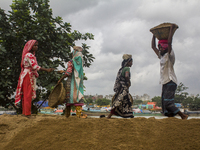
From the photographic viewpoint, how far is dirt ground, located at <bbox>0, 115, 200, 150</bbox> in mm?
2672

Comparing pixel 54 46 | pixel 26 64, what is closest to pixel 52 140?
pixel 26 64

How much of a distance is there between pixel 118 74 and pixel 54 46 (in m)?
3.68

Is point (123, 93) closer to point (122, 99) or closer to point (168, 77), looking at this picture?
point (122, 99)

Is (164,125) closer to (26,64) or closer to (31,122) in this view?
(31,122)

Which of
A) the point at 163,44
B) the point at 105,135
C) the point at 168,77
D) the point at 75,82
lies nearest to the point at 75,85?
the point at 75,82

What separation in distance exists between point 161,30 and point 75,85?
2.73m

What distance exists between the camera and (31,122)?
390cm

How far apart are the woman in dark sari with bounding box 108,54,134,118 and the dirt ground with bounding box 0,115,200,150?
47.0 inches

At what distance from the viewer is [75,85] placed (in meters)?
4.89

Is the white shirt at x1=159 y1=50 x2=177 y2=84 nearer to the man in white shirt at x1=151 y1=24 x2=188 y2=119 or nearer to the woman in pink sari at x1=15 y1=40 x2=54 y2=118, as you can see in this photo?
the man in white shirt at x1=151 y1=24 x2=188 y2=119

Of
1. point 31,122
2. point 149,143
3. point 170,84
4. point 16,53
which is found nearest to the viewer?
point 149,143

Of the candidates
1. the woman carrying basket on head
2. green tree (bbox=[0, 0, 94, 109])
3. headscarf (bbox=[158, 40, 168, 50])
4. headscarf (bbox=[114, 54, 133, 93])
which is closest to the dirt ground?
the woman carrying basket on head

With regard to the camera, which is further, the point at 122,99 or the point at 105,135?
the point at 122,99

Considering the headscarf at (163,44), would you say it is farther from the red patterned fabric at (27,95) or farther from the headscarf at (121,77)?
the red patterned fabric at (27,95)
